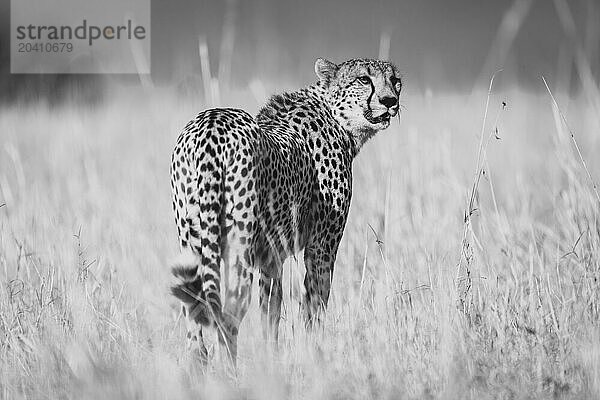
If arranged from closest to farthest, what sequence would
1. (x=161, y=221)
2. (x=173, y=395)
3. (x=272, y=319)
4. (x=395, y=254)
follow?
1. (x=173, y=395)
2. (x=272, y=319)
3. (x=395, y=254)
4. (x=161, y=221)

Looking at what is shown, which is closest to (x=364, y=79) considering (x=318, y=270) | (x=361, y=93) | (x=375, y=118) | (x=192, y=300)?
(x=361, y=93)

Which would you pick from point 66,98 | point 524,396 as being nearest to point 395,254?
point 524,396

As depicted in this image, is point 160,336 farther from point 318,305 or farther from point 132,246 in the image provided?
point 132,246

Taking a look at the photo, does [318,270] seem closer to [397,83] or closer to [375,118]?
[375,118]

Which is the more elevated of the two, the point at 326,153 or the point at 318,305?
the point at 326,153

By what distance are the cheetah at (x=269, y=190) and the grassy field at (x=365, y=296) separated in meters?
0.13

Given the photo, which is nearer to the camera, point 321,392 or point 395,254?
point 321,392

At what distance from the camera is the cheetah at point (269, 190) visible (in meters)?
3.99

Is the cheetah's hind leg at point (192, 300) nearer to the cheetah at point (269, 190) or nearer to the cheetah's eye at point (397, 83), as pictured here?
the cheetah at point (269, 190)

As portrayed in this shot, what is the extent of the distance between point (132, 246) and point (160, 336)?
4.90ft

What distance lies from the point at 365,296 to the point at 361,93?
3.21 feet

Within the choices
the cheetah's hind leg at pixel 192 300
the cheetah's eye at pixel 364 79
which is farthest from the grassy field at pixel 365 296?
the cheetah's eye at pixel 364 79

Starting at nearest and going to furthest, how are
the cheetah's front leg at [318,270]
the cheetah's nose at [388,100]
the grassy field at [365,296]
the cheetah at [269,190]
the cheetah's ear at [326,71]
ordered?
the grassy field at [365,296]
the cheetah at [269,190]
the cheetah's front leg at [318,270]
the cheetah's nose at [388,100]
the cheetah's ear at [326,71]

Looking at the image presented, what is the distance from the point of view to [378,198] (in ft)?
21.0
